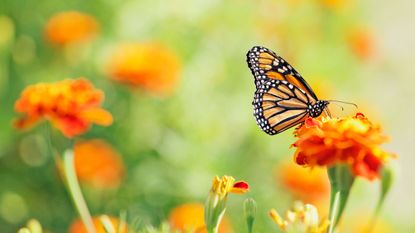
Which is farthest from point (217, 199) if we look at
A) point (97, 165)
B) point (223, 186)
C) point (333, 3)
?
point (333, 3)

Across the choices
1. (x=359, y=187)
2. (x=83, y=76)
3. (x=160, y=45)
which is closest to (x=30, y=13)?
(x=83, y=76)

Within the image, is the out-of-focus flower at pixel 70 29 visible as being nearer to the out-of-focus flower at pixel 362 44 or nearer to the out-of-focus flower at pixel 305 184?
the out-of-focus flower at pixel 305 184

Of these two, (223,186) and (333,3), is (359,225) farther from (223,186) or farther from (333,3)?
(223,186)

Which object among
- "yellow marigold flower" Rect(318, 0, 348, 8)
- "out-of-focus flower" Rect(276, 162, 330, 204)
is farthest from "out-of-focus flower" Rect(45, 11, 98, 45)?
"yellow marigold flower" Rect(318, 0, 348, 8)

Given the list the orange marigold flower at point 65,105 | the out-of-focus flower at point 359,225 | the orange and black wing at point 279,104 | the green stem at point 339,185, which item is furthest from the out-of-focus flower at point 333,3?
the green stem at point 339,185

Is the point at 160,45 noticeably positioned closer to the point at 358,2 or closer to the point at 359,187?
the point at 359,187

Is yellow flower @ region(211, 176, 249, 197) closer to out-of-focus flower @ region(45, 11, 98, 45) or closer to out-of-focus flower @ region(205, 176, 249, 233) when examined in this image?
out-of-focus flower @ region(205, 176, 249, 233)
